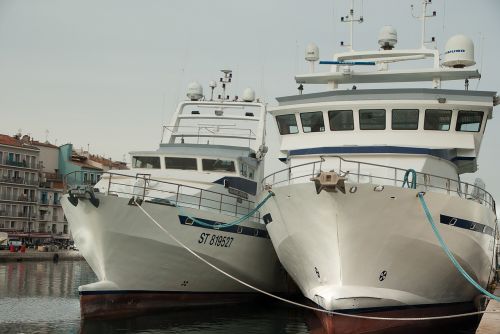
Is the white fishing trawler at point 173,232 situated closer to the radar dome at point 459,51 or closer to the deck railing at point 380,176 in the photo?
the deck railing at point 380,176

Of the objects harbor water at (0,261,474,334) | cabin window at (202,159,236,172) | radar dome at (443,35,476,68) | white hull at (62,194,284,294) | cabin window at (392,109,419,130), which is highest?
radar dome at (443,35,476,68)

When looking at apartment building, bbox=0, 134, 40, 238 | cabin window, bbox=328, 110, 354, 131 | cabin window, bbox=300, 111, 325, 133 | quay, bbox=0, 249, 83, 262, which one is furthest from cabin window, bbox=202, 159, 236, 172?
apartment building, bbox=0, 134, 40, 238

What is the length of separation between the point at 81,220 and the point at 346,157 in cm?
794

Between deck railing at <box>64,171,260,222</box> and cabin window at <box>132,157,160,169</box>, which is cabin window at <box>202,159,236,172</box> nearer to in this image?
deck railing at <box>64,171,260,222</box>

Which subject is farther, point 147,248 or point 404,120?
point 147,248

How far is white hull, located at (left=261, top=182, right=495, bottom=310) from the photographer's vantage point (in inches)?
611

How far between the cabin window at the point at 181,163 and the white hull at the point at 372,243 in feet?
24.7

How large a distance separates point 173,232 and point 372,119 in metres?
6.64

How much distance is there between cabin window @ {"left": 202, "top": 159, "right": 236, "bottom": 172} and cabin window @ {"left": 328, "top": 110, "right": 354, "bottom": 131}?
594 cm

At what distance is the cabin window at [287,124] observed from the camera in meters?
20.2

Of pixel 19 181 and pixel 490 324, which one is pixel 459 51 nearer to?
pixel 490 324

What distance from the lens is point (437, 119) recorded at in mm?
18734

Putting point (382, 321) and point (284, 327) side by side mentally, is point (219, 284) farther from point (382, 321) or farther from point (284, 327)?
point (382, 321)

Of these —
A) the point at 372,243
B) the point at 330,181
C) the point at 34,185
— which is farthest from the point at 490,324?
the point at 34,185
